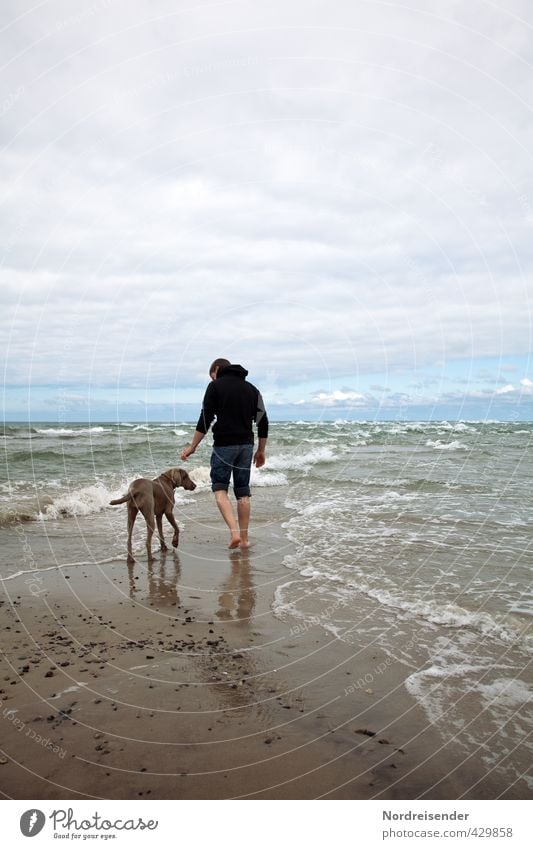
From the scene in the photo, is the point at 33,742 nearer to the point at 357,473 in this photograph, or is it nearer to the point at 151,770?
the point at 151,770

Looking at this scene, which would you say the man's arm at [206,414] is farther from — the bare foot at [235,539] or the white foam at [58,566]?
the white foam at [58,566]

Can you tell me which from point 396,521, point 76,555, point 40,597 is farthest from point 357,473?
point 40,597

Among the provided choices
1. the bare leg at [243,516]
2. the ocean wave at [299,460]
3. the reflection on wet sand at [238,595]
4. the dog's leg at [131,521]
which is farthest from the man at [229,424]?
the ocean wave at [299,460]

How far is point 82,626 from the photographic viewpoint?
5.45m

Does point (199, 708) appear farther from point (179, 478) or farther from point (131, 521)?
point (179, 478)

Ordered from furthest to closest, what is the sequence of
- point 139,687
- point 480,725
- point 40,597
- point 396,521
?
point 396,521, point 40,597, point 139,687, point 480,725

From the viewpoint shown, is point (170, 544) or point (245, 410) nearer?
point (245, 410)

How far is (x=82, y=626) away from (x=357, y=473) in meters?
14.6

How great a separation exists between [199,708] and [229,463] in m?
4.96

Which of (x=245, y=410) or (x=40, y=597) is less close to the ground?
(x=245, y=410)

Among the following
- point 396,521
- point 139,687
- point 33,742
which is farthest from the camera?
point 396,521

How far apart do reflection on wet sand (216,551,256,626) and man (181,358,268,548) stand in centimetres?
64

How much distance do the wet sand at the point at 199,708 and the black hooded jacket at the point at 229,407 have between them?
256 cm

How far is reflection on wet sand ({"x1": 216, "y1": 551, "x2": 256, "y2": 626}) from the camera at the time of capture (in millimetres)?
5766
